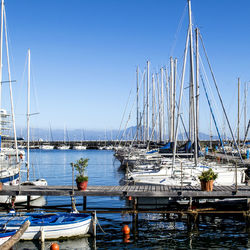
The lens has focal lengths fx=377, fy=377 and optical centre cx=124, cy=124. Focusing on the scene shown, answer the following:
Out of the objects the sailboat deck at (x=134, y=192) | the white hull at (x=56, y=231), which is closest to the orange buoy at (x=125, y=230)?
the sailboat deck at (x=134, y=192)

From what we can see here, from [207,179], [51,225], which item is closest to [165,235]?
[207,179]

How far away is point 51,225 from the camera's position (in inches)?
806

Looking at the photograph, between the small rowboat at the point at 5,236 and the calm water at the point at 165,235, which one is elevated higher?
the small rowboat at the point at 5,236

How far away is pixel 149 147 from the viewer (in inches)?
2308

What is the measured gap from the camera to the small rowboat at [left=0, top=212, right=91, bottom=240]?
799 inches

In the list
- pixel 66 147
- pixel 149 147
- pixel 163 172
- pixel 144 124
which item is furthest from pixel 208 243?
pixel 66 147

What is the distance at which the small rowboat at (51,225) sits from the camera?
66.6 ft

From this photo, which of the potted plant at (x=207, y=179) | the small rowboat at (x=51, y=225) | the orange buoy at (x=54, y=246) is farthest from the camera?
the potted plant at (x=207, y=179)

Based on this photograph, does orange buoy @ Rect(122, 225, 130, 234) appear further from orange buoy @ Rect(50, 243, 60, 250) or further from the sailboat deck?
orange buoy @ Rect(50, 243, 60, 250)

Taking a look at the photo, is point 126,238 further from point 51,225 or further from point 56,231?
point 51,225

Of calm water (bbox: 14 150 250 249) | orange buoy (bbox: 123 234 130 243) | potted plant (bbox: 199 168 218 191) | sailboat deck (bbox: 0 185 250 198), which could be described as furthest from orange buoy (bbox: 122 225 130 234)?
potted plant (bbox: 199 168 218 191)

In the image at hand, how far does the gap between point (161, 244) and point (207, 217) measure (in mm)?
7143

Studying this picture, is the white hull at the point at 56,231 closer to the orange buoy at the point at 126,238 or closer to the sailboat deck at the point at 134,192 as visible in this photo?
the orange buoy at the point at 126,238

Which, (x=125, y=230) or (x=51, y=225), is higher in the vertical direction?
(x=51, y=225)
